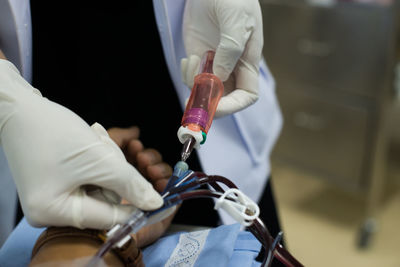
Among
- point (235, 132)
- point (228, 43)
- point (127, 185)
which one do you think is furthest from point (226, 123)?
point (127, 185)

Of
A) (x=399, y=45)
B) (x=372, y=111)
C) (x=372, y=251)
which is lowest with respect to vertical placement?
(x=372, y=251)

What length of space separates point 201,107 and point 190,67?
9 cm

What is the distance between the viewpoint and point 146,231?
1.73 ft

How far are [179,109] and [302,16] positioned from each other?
3.96 feet

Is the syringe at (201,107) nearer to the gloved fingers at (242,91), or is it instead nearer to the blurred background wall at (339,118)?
the gloved fingers at (242,91)

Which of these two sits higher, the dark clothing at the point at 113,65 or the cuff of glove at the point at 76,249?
the dark clothing at the point at 113,65

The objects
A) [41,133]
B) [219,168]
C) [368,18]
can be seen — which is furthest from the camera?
[368,18]

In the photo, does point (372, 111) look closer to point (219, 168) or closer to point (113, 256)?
point (219, 168)

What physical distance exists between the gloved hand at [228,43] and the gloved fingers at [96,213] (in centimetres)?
19

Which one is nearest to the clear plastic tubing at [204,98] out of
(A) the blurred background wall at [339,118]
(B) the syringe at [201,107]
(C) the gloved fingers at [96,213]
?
(B) the syringe at [201,107]

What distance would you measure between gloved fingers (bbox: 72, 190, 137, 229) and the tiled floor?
46.4 inches

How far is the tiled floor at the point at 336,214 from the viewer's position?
166 cm

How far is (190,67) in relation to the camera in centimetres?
59

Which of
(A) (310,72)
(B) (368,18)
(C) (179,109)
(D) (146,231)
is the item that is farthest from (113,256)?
(A) (310,72)
